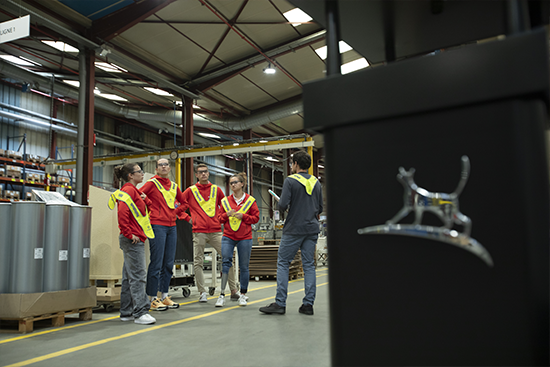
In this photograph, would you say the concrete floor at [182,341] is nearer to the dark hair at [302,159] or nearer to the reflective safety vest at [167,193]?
the reflective safety vest at [167,193]

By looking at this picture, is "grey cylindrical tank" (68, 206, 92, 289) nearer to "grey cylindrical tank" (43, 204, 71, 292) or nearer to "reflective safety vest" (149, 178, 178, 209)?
"grey cylindrical tank" (43, 204, 71, 292)

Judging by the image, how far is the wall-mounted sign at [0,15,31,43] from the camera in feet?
16.6

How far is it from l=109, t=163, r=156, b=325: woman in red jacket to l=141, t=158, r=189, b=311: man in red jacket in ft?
1.70

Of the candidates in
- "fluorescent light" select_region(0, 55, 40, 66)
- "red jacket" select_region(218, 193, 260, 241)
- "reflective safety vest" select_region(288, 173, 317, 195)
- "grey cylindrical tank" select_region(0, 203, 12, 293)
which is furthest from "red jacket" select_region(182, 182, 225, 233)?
"fluorescent light" select_region(0, 55, 40, 66)

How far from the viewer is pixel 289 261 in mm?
4766

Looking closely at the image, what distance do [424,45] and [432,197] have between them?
33.0 inches

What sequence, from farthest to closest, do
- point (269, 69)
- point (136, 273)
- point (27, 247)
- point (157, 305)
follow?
point (269, 69)
point (157, 305)
point (136, 273)
point (27, 247)

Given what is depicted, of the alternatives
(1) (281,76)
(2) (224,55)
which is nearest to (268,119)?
(1) (281,76)

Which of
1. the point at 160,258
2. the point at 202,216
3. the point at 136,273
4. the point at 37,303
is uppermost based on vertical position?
the point at 202,216

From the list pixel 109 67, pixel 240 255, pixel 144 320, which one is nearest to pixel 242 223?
pixel 240 255

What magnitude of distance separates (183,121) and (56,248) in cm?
1134

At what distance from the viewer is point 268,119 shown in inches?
688

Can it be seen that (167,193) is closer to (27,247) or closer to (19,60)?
(27,247)

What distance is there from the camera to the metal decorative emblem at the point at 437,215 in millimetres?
935
